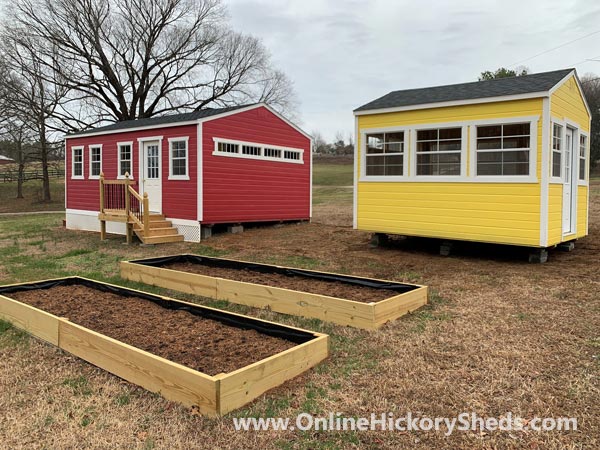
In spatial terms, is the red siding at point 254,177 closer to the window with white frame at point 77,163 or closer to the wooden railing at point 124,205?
the wooden railing at point 124,205

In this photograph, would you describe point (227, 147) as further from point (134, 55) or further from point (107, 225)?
point (134, 55)

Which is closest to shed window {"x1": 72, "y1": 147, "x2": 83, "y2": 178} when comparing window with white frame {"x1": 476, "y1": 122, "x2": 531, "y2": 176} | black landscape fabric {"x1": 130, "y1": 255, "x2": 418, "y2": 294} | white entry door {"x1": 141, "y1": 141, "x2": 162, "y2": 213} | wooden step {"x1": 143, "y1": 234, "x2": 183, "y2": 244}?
white entry door {"x1": 141, "y1": 141, "x2": 162, "y2": 213}

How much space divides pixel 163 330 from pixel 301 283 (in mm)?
2340

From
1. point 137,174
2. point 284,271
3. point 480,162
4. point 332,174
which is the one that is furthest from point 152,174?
point 332,174

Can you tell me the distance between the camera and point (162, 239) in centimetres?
1209

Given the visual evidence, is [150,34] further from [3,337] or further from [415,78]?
[3,337]

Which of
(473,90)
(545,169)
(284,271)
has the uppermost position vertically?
(473,90)

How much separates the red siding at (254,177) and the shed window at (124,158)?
309 centimetres

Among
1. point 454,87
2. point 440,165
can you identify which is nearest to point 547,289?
point 440,165

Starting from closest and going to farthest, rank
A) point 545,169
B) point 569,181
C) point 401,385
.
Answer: point 401,385, point 545,169, point 569,181

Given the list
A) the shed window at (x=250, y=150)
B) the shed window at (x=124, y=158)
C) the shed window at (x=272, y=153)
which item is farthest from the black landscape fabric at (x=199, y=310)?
the shed window at (x=272, y=153)

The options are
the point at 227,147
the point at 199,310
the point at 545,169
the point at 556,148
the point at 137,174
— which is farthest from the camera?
the point at 137,174

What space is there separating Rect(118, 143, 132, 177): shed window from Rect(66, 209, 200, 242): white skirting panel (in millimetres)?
1541

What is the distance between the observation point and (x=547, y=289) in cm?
651
